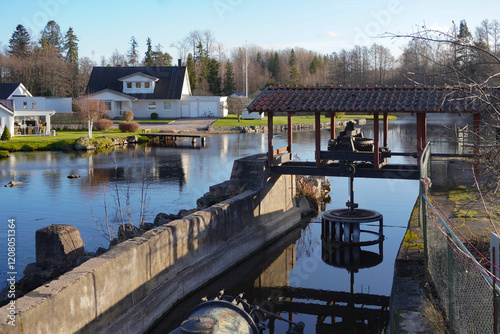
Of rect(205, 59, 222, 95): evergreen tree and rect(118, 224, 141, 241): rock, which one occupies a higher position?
rect(205, 59, 222, 95): evergreen tree

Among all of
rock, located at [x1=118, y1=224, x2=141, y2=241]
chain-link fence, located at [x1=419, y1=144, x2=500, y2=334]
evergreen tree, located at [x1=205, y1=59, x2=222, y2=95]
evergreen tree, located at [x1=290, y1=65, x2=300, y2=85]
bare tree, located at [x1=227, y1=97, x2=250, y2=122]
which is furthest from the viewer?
evergreen tree, located at [x1=290, y1=65, x2=300, y2=85]

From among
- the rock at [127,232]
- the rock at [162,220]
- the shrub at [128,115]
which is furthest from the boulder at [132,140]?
the rock at [127,232]

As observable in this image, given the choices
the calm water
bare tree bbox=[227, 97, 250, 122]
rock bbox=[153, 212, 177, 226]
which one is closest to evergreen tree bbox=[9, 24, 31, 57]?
bare tree bbox=[227, 97, 250, 122]

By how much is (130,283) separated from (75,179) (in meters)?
19.2

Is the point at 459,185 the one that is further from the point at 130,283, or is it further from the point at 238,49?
the point at 238,49

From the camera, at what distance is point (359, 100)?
51.2ft

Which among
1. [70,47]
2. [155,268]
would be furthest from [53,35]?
[155,268]

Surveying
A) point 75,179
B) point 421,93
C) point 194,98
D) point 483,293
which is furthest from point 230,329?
point 194,98

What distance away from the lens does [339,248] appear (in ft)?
52.4

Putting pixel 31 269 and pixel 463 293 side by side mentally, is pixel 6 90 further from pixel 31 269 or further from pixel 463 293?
pixel 463 293

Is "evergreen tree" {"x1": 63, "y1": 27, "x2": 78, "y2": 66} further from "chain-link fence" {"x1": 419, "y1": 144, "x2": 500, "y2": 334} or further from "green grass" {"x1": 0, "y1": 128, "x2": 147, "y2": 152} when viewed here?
"chain-link fence" {"x1": 419, "y1": 144, "x2": 500, "y2": 334}

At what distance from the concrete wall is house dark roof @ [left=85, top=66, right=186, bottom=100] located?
168 feet

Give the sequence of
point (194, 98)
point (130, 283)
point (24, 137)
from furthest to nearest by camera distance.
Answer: point (194, 98) → point (24, 137) → point (130, 283)

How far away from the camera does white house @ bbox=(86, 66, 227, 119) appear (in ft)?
216
